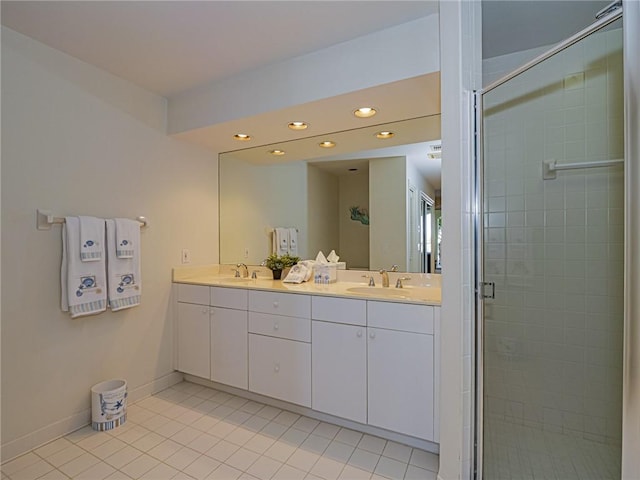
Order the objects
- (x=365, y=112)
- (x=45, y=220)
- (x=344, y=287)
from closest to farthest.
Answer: (x=45, y=220) < (x=365, y=112) < (x=344, y=287)

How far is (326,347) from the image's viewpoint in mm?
2062

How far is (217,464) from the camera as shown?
68.4 inches

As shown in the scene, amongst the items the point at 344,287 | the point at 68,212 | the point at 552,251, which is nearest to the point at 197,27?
the point at 68,212

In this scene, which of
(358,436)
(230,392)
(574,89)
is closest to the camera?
(574,89)

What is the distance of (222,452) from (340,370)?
0.78 m

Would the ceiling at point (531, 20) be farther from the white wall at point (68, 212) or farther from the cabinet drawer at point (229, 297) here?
the white wall at point (68, 212)

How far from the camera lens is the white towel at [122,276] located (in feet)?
7.13

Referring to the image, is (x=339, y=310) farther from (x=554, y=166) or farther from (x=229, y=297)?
(x=554, y=166)

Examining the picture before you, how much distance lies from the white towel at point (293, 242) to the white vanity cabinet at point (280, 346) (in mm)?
584

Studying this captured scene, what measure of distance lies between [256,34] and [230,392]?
2420 millimetres

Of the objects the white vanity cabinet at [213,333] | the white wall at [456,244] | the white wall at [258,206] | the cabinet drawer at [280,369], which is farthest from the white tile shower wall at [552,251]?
the white vanity cabinet at [213,333]

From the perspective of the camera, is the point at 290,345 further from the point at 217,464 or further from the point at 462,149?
the point at 462,149

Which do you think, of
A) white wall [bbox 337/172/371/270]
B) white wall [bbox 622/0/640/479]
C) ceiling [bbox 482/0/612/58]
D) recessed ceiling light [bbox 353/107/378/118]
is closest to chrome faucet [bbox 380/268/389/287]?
white wall [bbox 337/172/371/270]

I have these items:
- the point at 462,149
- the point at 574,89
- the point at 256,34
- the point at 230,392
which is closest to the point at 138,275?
the point at 230,392
